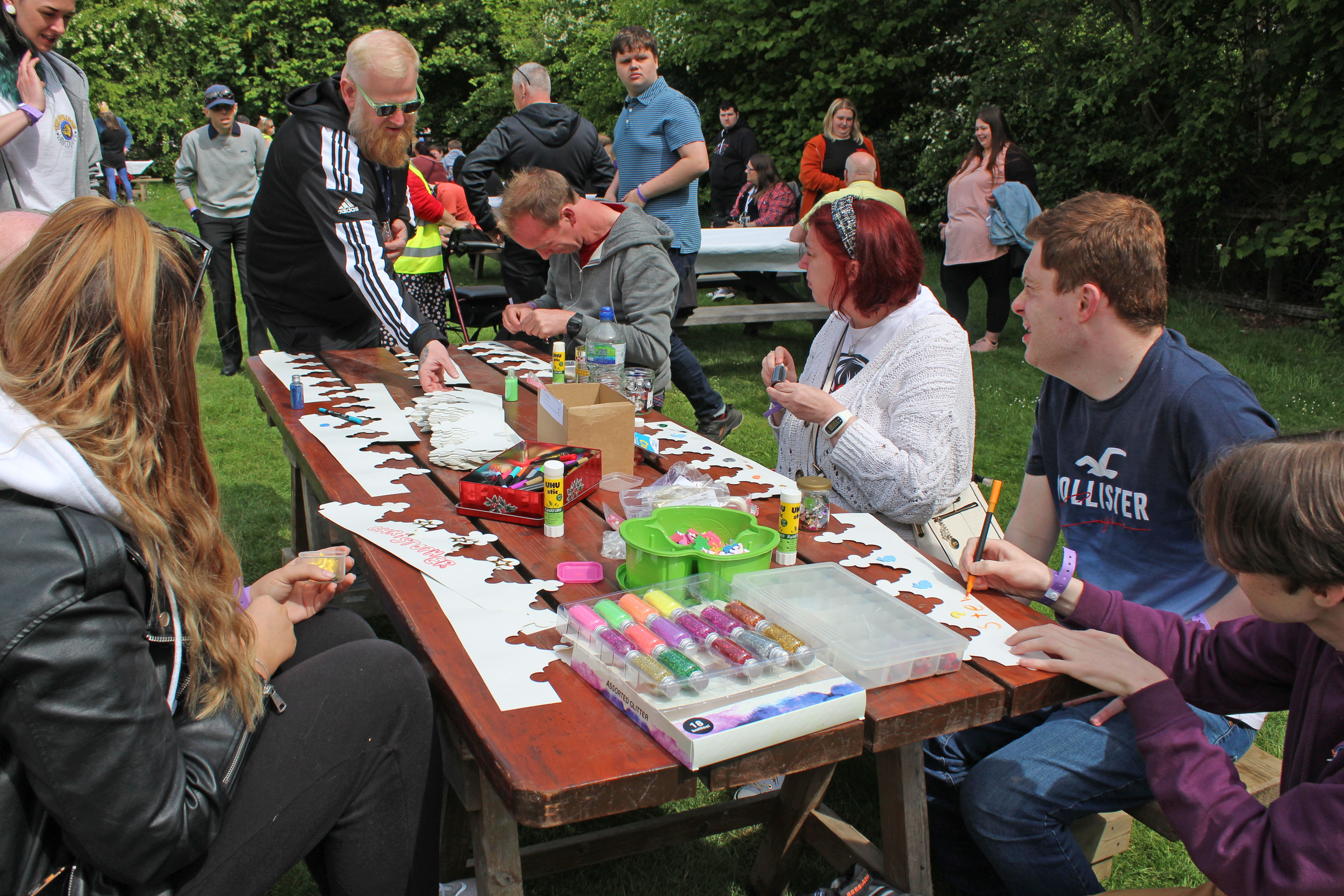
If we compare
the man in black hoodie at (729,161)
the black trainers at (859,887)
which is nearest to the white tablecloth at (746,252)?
the man in black hoodie at (729,161)

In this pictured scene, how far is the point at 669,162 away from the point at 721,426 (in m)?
1.66

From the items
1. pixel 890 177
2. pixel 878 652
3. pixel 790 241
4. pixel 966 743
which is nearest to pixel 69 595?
pixel 878 652

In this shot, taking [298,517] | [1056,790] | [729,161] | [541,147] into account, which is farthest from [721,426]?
[729,161]

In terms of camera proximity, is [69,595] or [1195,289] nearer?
[69,595]

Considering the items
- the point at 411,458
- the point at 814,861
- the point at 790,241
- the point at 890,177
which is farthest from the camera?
the point at 890,177

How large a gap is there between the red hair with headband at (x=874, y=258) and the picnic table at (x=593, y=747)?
708mm

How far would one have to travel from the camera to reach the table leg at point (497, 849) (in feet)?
5.27

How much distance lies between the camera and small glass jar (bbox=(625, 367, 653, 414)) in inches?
125

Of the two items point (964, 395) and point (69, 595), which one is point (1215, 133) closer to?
point (964, 395)

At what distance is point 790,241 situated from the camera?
7965 mm

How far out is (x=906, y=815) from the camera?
194 centimetres

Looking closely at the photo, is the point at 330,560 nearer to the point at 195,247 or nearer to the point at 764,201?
the point at 195,247

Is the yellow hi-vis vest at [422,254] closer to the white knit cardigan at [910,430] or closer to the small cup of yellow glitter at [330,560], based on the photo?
the white knit cardigan at [910,430]

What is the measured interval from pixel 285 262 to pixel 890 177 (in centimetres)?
1217
